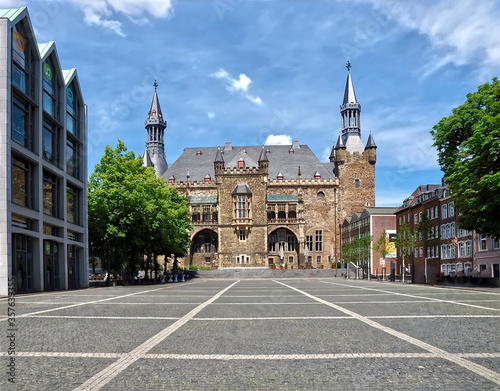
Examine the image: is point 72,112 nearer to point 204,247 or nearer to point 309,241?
point 204,247

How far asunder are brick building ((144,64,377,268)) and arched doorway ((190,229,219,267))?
0.17 metres

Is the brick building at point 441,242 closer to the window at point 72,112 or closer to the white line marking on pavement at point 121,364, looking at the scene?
the window at point 72,112

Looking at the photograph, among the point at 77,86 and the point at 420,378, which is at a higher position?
the point at 77,86

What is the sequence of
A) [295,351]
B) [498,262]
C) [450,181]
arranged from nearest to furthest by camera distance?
[295,351]
[450,181]
[498,262]

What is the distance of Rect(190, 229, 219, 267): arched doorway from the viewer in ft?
300

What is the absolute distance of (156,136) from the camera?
364ft

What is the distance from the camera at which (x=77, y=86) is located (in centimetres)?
3788

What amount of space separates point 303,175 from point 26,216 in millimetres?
72609

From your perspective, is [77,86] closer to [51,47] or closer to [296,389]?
[51,47]

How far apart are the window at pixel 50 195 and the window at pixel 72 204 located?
6.77 feet

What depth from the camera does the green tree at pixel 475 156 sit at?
2864 cm

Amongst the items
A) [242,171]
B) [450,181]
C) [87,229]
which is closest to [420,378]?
[450,181]

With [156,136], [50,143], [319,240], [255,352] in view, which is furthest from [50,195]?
[156,136]

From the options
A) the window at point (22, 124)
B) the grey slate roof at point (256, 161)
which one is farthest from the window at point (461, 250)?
the grey slate roof at point (256, 161)
